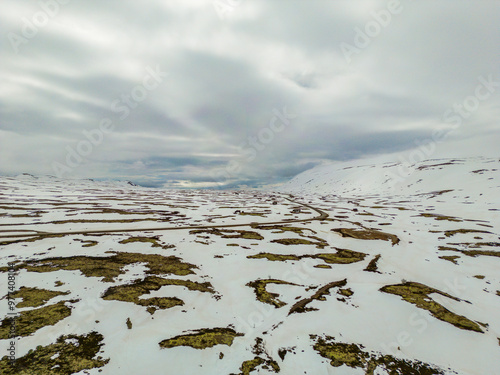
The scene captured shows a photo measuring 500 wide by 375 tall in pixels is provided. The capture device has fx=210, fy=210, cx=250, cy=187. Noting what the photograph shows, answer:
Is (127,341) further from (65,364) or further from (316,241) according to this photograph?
(316,241)

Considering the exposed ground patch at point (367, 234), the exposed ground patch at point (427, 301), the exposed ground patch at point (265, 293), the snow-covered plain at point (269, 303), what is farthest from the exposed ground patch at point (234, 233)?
the exposed ground patch at point (427, 301)

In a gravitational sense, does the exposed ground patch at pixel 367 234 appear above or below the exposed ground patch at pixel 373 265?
above

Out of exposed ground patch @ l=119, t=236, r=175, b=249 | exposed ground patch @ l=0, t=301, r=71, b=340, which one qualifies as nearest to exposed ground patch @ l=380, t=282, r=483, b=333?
exposed ground patch @ l=0, t=301, r=71, b=340

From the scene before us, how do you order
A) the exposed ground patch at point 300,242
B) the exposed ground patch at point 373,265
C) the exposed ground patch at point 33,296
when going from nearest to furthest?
the exposed ground patch at point 33,296 → the exposed ground patch at point 373,265 → the exposed ground patch at point 300,242

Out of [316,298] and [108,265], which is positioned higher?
[108,265]

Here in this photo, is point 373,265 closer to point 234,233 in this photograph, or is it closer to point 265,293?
point 265,293

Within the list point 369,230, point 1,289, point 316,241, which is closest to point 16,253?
point 1,289

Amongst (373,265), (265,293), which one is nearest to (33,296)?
(265,293)

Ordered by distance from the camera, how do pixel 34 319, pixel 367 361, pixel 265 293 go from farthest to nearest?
1. pixel 265 293
2. pixel 34 319
3. pixel 367 361

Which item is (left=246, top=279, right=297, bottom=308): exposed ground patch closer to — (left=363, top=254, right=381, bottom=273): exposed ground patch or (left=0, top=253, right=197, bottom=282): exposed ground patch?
(left=0, top=253, right=197, bottom=282): exposed ground patch

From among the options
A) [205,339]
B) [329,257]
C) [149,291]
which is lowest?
[329,257]

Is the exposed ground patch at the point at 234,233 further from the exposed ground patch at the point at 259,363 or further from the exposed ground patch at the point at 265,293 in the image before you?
the exposed ground patch at the point at 259,363
